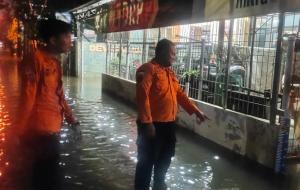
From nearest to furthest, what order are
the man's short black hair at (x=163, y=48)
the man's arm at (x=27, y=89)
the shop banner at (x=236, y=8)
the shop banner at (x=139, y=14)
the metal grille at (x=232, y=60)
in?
the man's arm at (x=27, y=89) → the man's short black hair at (x=163, y=48) → the shop banner at (x=236, y=8) → the metal grille at (x=232, y=60) → the shop banner at (x=139, y=14)

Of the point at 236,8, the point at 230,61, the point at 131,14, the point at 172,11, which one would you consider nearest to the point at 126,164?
the point at 230,61

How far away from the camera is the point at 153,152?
4.84 metres

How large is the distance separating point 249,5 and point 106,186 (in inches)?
148

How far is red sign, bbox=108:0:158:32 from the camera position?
1167cm

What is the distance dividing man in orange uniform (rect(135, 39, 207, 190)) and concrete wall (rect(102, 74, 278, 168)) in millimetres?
2266

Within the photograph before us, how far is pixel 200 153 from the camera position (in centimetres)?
754

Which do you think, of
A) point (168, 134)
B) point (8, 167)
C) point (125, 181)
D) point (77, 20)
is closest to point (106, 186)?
point (125, 181)

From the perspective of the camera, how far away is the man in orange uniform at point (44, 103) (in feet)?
10.9

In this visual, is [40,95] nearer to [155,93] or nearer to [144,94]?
[144,94]

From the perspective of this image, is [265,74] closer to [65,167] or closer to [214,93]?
[214,93]

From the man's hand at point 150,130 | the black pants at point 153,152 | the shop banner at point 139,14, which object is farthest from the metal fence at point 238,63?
the man's hand at point 150,130

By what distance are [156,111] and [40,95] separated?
5.70 feet

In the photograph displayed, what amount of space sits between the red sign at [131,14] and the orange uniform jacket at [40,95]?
8045 mm

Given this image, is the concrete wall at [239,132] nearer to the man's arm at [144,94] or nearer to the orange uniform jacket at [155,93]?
the orange uniform jacket at [155,93]
